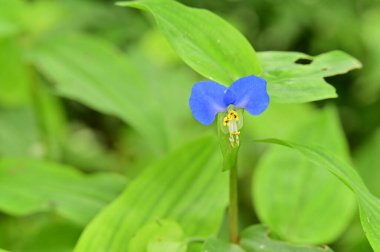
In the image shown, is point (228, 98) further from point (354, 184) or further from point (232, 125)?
point (354, 184)

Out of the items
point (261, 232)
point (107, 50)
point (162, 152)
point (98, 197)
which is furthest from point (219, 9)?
point (261, 232)

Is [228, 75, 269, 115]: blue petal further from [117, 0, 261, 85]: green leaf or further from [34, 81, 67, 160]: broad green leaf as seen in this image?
[34, 81, 67, 160]: broad green leaf

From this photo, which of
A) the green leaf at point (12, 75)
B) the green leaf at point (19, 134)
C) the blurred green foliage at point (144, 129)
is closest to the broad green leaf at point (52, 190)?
the blurred green foliage at point (144, 129)

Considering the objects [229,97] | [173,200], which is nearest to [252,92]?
[229,97]

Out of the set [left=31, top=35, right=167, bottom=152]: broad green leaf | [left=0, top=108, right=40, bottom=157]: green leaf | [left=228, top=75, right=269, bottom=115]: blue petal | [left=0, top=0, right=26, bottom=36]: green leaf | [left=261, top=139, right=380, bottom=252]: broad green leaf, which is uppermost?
[left=228, top=75, right=269, bottom=115]: blue petal

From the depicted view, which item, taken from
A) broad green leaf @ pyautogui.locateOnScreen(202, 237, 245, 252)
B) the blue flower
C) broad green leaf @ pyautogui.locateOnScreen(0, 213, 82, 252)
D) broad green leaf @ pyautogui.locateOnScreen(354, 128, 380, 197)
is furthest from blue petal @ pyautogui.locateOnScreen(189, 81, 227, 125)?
broad green leaf @ pyautogui.locateOnScreen(354, 128, 380, 197)

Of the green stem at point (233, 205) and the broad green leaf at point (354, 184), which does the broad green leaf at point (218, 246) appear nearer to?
the green stem at point (233, 205)
